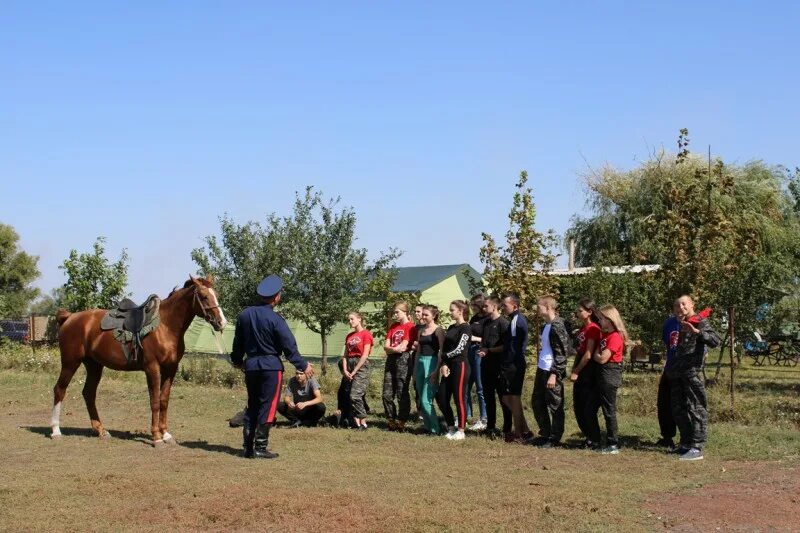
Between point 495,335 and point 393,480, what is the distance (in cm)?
402

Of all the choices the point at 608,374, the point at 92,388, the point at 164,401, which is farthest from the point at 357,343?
the point at 608,374

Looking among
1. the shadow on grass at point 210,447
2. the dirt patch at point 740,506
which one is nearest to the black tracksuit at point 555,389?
the dirt patch at point 740,506

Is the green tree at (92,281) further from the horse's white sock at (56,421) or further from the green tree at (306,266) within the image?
the horse's white sock at (56,421)

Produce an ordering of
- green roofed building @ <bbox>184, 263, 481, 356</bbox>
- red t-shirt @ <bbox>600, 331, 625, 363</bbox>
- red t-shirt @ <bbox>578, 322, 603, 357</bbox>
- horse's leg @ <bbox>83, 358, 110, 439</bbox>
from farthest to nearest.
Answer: green roofed building @ <bbox>184, 263, 481, 356</bbox>
horse's leg @ <bbox>83, 358, 110, 439</bbox>
red t-shirt @ <bbox>578, 322, 603, 357</bbox>
red t-shirt @ <bbox>600, 331, 625, 363</bbox>

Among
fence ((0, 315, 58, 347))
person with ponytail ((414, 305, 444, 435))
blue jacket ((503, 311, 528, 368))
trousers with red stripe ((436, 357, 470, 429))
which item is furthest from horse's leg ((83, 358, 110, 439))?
fence ((0, 315, 58, 347))

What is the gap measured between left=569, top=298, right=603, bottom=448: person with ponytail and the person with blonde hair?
7 centimetres

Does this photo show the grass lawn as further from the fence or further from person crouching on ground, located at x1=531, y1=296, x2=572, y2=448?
the fence

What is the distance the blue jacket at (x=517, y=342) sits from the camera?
12.2 metres

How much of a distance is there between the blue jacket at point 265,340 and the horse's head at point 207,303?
1.09 m

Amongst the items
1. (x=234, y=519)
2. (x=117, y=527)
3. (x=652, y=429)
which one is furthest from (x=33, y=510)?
(x=652, y=429)

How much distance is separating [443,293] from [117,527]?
99.7ft

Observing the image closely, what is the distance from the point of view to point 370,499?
8203 millimetres

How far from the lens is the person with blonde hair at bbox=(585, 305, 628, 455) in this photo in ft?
36.7

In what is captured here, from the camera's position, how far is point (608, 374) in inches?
445
